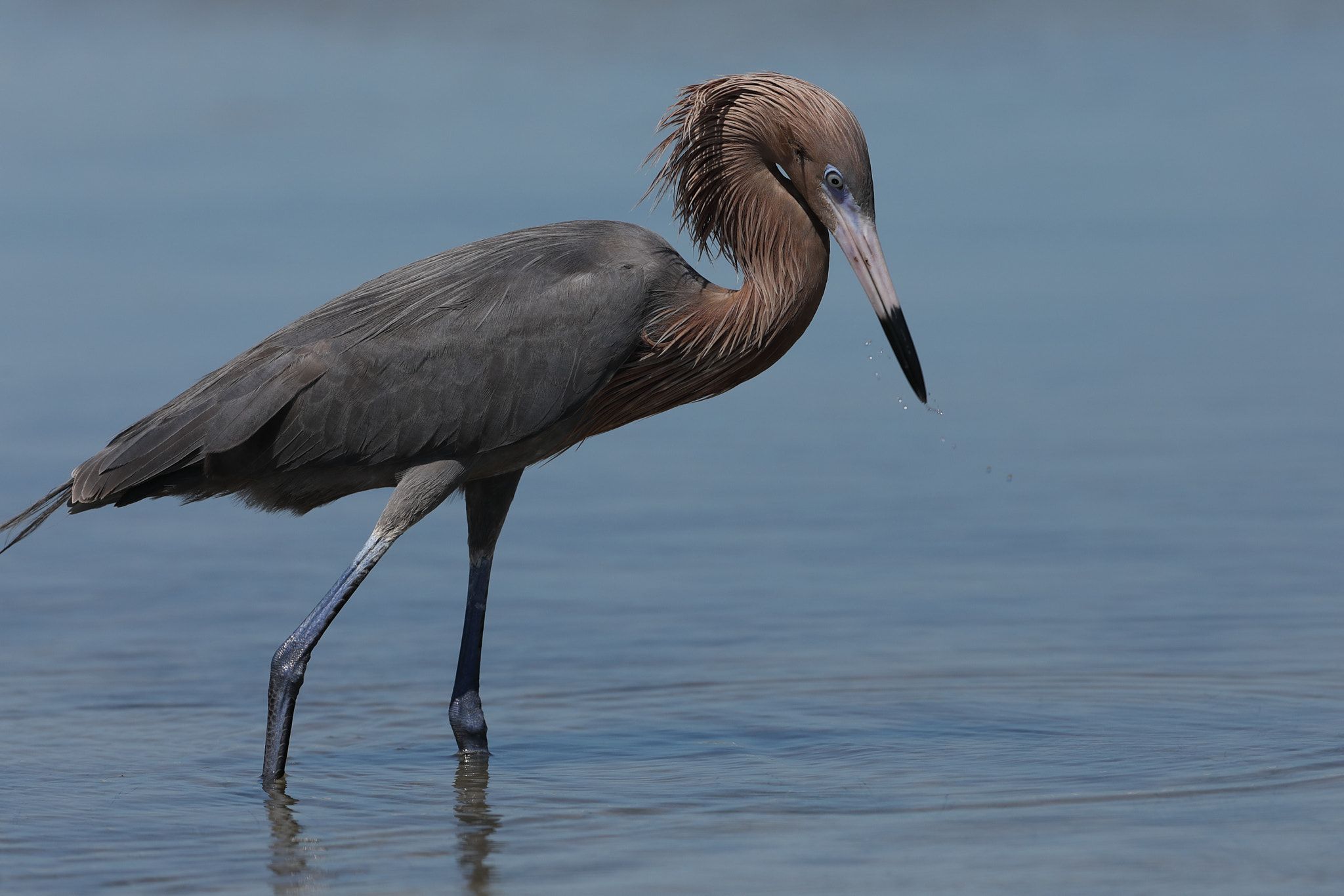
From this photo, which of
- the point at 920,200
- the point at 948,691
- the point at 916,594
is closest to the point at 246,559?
the point at 916,594

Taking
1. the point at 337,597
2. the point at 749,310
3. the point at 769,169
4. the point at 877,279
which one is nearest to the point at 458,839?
the point at 337,597

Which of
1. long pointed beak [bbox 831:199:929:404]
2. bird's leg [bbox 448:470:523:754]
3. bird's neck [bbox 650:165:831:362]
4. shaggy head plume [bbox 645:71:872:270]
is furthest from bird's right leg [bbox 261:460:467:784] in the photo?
long pointed beak [bbox 831:199:929:404]

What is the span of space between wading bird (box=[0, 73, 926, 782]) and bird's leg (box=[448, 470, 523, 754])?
0.16m

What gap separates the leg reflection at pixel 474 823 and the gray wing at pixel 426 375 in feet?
3.85

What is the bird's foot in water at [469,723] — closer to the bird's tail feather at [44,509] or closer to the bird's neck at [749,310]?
the bird's neck at [749,310]

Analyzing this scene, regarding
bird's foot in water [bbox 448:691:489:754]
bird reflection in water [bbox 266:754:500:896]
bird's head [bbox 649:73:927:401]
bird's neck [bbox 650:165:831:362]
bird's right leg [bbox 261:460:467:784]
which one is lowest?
bird reflection in water [bbox 266:754:500:896]

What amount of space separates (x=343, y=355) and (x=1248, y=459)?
21.9ft

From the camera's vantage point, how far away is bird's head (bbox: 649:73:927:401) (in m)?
6.96

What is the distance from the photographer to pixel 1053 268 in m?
17.8

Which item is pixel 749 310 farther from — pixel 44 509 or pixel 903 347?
pixel 44 509

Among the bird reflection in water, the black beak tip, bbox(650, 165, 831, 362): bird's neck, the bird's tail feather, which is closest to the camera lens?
the bird reflection in water

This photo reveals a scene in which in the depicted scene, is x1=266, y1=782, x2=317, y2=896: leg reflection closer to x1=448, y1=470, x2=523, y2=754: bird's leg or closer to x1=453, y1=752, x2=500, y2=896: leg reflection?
x1=453, y1=752, x2=500, y2=896: leg reflection

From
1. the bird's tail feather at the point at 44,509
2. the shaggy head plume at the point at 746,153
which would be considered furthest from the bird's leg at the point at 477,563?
the bird's tail feather at the point at 44,509

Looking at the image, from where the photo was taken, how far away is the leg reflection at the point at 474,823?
19.3 feet
